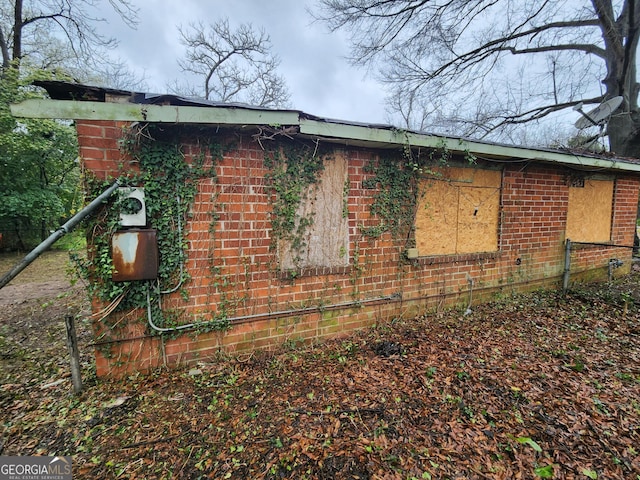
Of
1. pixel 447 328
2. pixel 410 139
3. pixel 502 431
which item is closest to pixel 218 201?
pixel 410 139

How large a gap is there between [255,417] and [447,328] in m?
2.77

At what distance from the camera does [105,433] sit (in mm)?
2049

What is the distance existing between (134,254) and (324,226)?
1946mm

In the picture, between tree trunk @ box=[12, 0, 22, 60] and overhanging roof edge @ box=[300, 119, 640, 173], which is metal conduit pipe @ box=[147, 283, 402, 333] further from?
tree trunk @ box=[12, 0, 22, 60]

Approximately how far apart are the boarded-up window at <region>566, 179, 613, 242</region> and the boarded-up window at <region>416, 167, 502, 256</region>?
211cm

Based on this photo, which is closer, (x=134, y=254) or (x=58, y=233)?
(x=58, y=233)

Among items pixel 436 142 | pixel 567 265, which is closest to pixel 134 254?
pixel 436 142

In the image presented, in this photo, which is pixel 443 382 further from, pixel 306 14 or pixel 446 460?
pixel 306 14

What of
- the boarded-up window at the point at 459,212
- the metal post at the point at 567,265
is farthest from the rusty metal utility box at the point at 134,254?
the metal post at the point at 567,265

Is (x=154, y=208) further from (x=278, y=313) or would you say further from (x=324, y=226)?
(x=324, y=226)

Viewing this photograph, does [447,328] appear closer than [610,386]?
No

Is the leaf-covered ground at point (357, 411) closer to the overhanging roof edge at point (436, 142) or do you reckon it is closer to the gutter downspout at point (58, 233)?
the gutter downspout at point (58, 233)

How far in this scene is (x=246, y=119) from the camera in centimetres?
249

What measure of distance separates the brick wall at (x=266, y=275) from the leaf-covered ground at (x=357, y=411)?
25 centimetres
